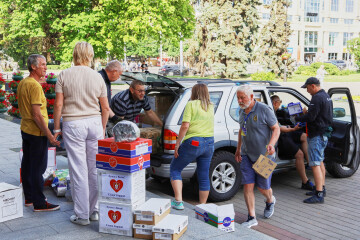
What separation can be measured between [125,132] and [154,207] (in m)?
0.85

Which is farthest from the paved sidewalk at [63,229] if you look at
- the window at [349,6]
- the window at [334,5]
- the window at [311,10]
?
the window at [349,6]

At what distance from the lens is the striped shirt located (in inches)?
237

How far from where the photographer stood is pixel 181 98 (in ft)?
19.5

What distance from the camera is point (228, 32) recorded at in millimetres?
41969

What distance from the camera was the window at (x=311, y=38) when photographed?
287ft

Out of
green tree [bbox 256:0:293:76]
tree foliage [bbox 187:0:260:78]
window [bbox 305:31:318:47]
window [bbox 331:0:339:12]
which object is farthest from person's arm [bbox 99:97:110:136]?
window [bbox 331:0:339:12]

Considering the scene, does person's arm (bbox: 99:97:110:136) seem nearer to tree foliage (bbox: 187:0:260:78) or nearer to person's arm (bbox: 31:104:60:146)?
person's arm (bbox: 31:104:60:146)

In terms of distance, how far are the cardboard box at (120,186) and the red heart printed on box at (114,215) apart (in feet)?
0.40

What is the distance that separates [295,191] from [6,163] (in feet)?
17.8

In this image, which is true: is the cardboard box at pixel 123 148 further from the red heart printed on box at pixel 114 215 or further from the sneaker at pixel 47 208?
the sneaker at pixel 47 208

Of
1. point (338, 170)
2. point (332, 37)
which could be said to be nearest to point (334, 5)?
point (332, 37)

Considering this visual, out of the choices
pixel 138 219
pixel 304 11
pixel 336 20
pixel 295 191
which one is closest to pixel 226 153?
pixel 295 191

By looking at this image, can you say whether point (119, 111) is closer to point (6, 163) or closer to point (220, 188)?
point (220, 188)

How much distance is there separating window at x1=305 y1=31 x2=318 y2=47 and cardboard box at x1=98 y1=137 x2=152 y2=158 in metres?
89.6
